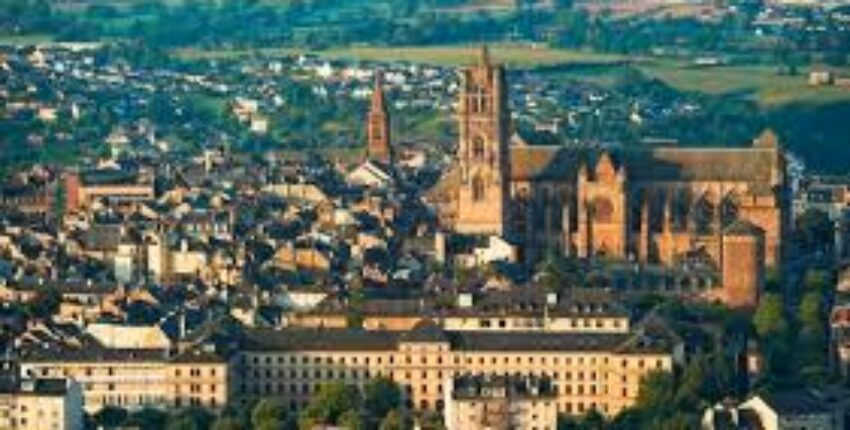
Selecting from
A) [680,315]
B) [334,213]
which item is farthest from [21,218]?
[680,315]

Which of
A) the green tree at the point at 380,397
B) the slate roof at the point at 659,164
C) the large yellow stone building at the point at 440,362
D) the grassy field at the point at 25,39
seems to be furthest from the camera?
the grassy field at the point at 25,39

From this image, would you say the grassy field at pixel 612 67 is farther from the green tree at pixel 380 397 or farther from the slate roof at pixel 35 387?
the slate roof at pixel 35 387

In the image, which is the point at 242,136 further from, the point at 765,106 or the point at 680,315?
the point at 680,315

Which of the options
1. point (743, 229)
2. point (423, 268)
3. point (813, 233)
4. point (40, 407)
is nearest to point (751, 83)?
point (813, 233)

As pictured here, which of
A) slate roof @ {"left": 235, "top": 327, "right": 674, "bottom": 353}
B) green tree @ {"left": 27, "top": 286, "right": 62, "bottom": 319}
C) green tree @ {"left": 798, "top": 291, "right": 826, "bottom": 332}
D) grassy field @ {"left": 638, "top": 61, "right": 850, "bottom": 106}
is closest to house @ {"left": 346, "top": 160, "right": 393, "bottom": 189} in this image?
green tree @ {"left": 798, "top": 291, "right": 826, "bottom": 332}

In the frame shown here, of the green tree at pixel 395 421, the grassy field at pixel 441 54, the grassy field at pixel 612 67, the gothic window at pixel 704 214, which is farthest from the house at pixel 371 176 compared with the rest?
the grassy field at pixel 441 54

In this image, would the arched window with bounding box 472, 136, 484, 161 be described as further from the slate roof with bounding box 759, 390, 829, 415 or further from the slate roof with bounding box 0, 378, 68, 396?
the slate roof with bounding box 0, 378, 68, 396
